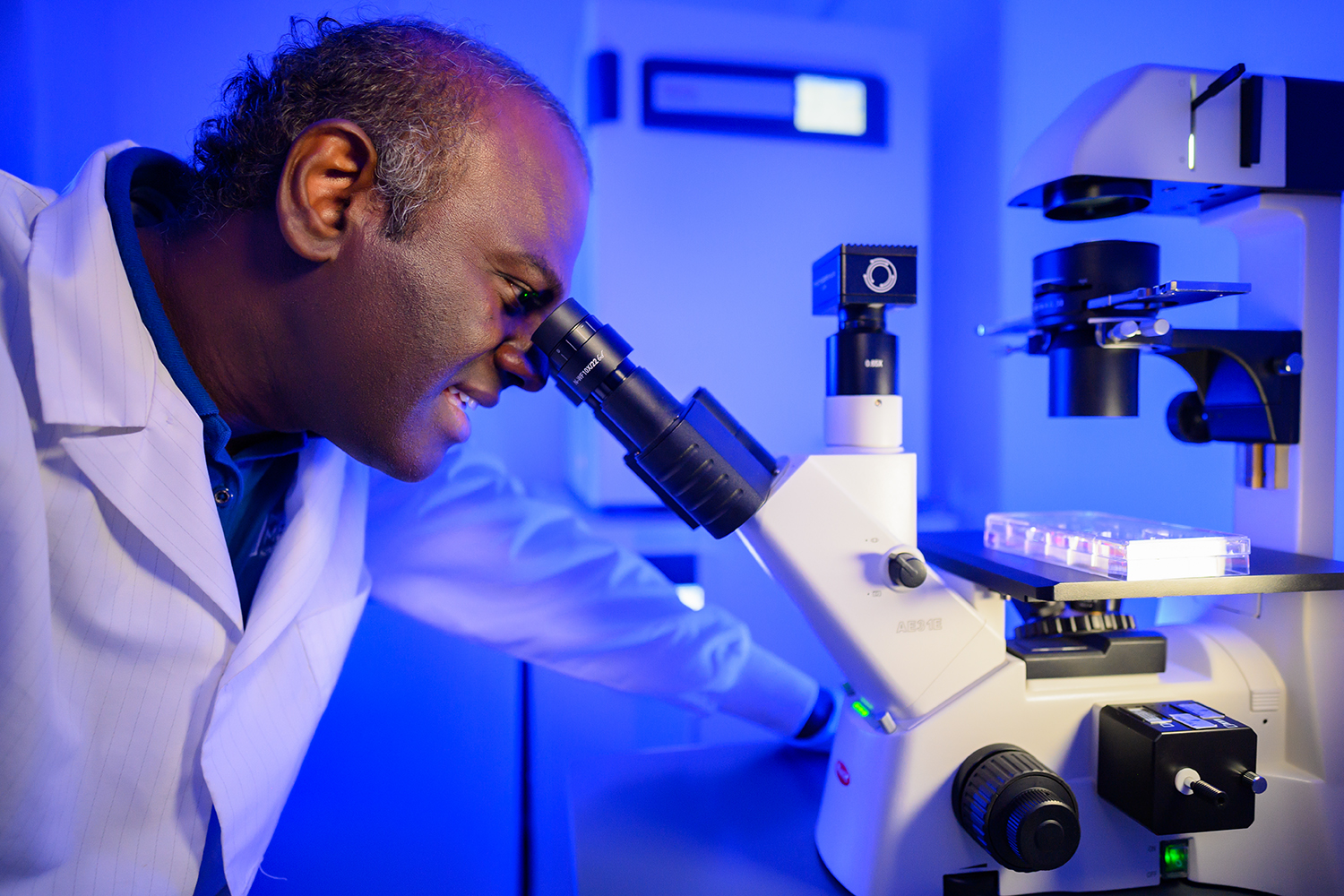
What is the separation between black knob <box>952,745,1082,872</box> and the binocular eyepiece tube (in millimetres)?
286

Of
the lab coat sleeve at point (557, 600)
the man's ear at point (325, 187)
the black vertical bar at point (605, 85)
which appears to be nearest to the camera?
the man's ear at point (325, 187)

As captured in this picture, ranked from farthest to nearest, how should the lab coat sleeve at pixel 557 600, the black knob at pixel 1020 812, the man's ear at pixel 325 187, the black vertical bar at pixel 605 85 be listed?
the black vertical bar at pixel 605 85 → the lab coat sleeve at pixel 557 600 → the man's ear at pixel 325 187 → the black knob at pixel 1020 812

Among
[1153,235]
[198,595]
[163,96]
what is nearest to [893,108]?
[1153,235]

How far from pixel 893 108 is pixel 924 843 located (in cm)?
119

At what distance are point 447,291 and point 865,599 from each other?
488 millimetres

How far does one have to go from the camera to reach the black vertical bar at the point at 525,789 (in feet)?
2.31

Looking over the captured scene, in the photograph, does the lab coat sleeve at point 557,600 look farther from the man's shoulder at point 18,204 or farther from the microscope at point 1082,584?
the man's shoulder at point 18,204

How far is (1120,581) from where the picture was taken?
58 centimetres

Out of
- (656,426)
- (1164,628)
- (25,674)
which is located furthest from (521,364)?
(1164,628)

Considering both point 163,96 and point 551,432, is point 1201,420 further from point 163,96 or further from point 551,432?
point 163,96

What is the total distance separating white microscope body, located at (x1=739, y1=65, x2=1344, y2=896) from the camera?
23.3 inches

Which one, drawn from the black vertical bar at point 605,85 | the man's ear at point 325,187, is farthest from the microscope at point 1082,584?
the black vertical bar at point 605,85

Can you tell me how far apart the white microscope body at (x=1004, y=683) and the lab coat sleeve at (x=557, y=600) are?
27cm

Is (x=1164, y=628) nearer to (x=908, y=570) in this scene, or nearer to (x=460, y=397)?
(x=908, y=570)
